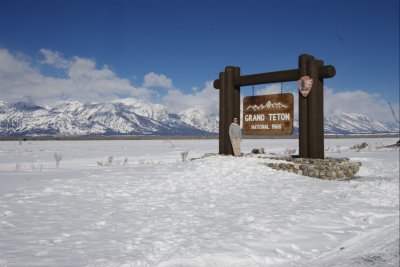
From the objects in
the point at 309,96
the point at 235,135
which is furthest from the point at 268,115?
the point at 309,96

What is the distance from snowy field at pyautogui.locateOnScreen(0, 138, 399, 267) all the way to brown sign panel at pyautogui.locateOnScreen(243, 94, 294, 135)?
381 centimetres

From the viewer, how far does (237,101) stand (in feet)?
51.6

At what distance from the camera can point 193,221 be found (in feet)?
21.4

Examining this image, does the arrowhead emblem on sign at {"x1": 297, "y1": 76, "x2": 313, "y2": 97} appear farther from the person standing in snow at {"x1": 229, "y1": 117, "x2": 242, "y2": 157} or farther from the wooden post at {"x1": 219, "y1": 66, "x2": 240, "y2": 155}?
the wooden post at {"x1": 219, "y1": 66, "x2": 240, "y2": 155}

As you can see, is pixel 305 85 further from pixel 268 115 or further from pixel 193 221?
pixel 193 221

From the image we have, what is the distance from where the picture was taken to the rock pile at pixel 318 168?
40.7 ft

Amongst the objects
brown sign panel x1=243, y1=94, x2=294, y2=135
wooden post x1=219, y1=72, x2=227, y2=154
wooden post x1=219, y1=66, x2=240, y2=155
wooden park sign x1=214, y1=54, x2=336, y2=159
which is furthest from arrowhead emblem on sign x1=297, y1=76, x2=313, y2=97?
wooden post x1=219, y1=72, x2=227, y2=154

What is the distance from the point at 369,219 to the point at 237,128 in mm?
7791

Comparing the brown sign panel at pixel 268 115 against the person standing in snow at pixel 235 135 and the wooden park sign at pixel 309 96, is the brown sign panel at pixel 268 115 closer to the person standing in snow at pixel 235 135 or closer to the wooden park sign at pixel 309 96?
the wooden park sign at pixel 309 96

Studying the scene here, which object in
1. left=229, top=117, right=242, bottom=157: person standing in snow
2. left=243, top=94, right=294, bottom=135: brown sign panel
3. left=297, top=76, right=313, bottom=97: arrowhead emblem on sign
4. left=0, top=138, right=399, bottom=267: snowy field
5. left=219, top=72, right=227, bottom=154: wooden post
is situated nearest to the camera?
left=0, top=138, right=399, bottom=267: snowy field

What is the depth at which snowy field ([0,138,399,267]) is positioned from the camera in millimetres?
4914

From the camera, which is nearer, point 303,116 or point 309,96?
point 309,96

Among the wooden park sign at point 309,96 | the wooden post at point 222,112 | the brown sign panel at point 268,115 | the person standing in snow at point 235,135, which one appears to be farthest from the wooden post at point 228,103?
the wooden park sign at point 309,96

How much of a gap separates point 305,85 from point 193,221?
8.49m
